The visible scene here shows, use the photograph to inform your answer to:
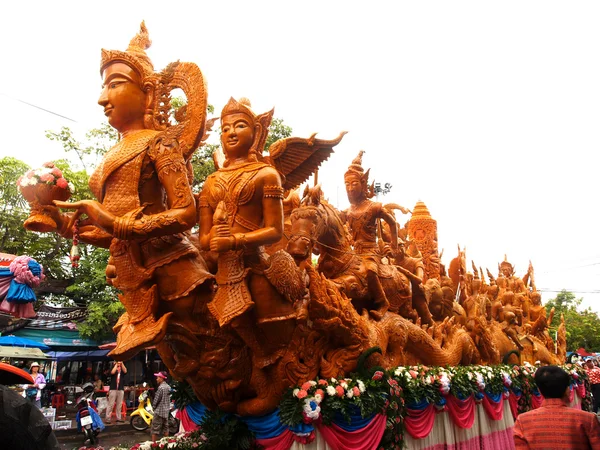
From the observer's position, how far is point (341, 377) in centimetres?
454

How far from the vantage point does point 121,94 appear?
385cm

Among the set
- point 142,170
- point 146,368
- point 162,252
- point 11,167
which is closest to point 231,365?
point 162,252

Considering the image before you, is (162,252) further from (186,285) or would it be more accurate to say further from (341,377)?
(341,377)

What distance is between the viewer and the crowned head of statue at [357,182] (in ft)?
21.0

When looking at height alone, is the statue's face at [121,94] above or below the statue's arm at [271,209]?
above

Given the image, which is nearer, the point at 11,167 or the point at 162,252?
the point at 162,252

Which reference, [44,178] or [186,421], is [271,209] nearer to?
[44,178]

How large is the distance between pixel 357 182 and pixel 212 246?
3221 millimetres

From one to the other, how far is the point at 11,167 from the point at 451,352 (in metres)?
13.3

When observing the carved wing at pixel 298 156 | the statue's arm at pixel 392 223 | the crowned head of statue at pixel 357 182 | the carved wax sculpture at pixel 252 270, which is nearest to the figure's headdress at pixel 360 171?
the crowned head of statue at pixel 357 182

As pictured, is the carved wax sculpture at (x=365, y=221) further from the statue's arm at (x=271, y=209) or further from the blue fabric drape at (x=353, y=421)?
the statue's arm at (x=271, y=209)

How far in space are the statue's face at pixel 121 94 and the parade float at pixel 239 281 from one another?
0.03 feet

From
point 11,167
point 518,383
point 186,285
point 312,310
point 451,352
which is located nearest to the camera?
point 186,285

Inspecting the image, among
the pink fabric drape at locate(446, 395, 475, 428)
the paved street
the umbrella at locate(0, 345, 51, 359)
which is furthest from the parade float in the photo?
the paved street
